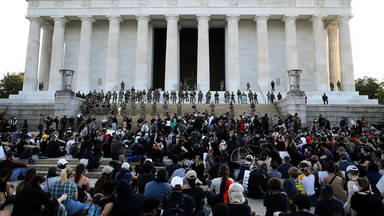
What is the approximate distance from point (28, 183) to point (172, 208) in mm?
2919

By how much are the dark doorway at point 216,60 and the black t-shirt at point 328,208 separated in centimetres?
4425

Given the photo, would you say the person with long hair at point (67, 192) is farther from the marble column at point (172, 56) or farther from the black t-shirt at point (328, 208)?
the marble column at point (172, 56)

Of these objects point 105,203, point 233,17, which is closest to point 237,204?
point 105,203

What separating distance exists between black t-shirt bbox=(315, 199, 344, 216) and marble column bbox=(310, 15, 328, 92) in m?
34.2

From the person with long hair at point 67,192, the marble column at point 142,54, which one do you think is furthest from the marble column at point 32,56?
the person with long hair at point 67,192

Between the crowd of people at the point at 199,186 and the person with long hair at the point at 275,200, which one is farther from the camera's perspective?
the person with long hair at the point at 275,200

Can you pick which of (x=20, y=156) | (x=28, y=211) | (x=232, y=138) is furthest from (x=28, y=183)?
(x=20, y=156)

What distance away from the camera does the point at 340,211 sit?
16.0 ft

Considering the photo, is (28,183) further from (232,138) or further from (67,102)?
(67,102)

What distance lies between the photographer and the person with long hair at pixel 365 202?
188 inches

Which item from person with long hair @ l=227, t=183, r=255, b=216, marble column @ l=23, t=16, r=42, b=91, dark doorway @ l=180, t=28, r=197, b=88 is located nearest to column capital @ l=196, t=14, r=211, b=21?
dark doorway @ l=180, t=28, r=197, b=88

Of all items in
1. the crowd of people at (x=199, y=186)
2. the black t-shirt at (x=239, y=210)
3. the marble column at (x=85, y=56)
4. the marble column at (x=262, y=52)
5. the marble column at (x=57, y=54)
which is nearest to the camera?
the black t-shirt at (x=239, y=210)

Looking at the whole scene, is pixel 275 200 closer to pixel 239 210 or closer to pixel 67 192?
pixel 239 210

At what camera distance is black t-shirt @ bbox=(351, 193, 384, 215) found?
4.77 metres
